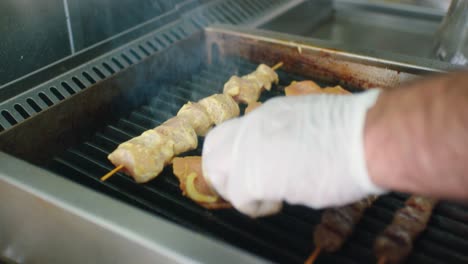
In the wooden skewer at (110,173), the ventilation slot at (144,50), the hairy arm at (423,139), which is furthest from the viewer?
the ventilation slot at (144,50)

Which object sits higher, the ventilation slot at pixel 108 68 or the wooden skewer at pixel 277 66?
the ventilation slot at pixel 108 68

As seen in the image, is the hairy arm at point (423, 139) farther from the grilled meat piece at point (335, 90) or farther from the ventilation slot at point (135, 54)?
the ventilation slot at point (135, 54)

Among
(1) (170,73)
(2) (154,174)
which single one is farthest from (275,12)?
(2) (154,174)

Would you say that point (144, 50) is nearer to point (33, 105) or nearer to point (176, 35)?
point (176, 35)

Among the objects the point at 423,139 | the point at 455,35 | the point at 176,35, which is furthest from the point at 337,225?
the point at 455,35

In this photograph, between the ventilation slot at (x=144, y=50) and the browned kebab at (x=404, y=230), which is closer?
the browned kebab at (x=404, y=230)

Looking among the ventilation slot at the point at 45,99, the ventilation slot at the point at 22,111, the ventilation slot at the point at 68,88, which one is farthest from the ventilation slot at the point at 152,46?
the ventilation slot at the point at 22,111

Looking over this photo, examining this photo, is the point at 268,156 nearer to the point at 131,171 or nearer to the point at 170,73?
the point at 131,171

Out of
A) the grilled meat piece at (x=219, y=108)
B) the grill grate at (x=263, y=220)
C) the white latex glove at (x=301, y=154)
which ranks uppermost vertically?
the white latex glove at (x=301, y=154)
